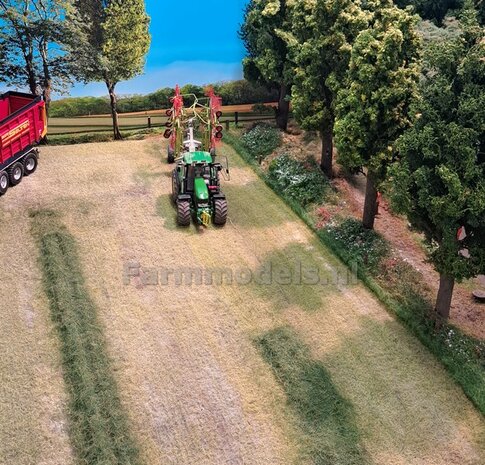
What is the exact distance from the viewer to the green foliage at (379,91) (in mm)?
21578

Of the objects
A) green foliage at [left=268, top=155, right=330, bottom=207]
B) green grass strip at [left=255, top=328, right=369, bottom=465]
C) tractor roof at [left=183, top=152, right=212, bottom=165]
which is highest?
tractor roof at [left=183, top=152, right=212, bottom=165]

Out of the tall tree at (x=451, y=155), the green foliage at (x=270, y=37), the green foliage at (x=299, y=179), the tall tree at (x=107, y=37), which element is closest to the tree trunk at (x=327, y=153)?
the green foliage at (x=299, y=179)

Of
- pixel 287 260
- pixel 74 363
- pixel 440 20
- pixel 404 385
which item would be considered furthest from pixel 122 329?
pixel 440 20

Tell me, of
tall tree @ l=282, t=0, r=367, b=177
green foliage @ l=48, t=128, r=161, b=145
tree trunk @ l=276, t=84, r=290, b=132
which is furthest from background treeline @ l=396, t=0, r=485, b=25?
green foliage @ l=48, t=128, r=161, b=145

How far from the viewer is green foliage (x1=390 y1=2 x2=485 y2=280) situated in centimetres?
1712

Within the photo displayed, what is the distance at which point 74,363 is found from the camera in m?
18.0

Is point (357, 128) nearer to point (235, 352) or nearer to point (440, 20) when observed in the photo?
point (235, 352)

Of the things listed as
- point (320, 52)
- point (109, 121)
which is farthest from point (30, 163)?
point (320, 52)

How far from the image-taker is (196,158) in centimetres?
2520

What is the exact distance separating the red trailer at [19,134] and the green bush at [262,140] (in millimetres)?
10757

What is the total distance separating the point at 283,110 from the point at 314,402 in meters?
20.9

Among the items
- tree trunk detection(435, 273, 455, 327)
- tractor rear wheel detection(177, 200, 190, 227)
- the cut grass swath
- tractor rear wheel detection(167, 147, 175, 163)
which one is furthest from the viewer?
tractor rear wheel detection(167, 147, 175, 163)

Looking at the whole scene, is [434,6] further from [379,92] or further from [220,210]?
[220,210]

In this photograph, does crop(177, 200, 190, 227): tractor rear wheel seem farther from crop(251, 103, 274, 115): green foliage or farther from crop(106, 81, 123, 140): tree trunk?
crop(251, 103, 274, 115): green foliage
